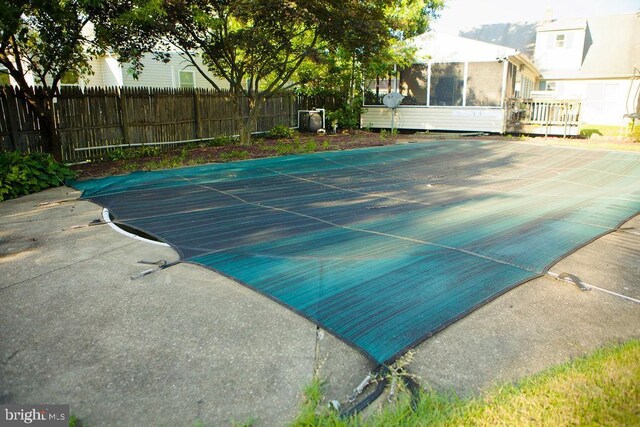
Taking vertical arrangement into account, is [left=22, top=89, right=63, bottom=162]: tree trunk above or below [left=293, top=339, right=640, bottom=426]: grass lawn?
above

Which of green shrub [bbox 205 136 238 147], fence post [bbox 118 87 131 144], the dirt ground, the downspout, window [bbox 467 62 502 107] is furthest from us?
window [bbox 467 62 502 107]

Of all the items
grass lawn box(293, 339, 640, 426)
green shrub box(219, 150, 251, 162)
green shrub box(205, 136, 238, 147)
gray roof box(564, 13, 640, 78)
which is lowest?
grass lawn box(293, 339, 640, 426)

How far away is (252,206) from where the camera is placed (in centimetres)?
488

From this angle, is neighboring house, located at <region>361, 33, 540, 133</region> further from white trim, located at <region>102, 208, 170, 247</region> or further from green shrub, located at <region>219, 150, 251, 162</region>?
white trim, located at <region>102, 208, 170, 247</region>

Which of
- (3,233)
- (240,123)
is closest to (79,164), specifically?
(240,123)

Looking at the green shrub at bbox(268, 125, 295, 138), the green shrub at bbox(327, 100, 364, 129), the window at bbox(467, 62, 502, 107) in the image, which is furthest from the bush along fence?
the window at bbox(467, 62, 502, 107)

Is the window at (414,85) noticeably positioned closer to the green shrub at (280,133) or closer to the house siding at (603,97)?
the green shrub at (280,133)

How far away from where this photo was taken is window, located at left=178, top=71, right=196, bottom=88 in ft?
52.6

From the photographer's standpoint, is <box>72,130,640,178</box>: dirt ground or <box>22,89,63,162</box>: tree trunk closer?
<box>22,89,63,162</box>: tree trunk

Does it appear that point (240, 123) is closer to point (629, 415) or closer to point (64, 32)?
point (64, 32)

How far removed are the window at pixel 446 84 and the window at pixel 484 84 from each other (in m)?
0.29

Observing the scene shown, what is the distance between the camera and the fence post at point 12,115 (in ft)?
23.4

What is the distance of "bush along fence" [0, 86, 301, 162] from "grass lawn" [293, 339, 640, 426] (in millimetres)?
7884

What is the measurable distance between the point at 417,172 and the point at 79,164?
21.1 ft
